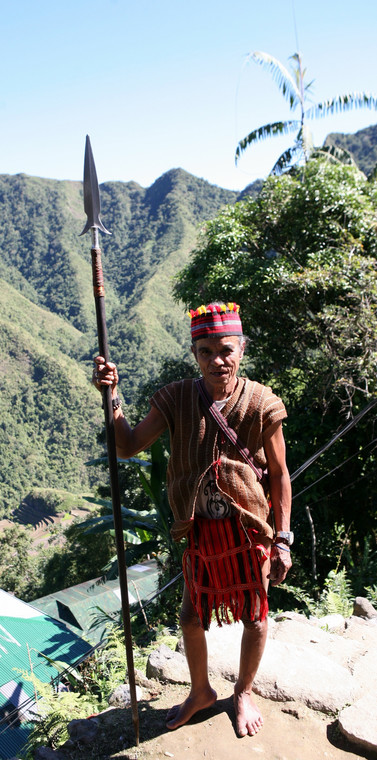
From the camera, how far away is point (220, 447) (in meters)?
1.88

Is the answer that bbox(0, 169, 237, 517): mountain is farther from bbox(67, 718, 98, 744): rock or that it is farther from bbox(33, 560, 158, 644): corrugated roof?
bbox(67, 718, 98, 744): rock

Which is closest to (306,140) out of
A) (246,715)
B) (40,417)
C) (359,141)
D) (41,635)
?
(41,635)

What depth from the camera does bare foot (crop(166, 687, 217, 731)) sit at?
6.67ft

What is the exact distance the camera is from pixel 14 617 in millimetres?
8977

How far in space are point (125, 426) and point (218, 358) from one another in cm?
39

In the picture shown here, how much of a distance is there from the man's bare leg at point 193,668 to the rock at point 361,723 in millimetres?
488

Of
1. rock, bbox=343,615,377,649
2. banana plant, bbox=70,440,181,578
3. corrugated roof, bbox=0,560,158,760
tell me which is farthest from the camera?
corrugated roof, bbox=0,560,158,760

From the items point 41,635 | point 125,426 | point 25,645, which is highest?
point 125,426

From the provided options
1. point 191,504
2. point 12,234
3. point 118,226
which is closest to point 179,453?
point 191,504

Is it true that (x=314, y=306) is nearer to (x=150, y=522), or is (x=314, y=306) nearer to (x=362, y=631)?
(x=150, y=522)

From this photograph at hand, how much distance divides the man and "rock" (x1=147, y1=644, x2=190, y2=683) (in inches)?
17.1

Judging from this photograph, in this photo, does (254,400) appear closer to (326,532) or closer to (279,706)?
(279,706)

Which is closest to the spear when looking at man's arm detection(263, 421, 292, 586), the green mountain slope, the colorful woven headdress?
the colorful woven headdress

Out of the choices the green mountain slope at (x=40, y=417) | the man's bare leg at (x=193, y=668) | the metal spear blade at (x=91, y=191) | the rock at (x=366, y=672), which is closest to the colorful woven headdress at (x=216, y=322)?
the metal spear blade at (x=91, y=191)
